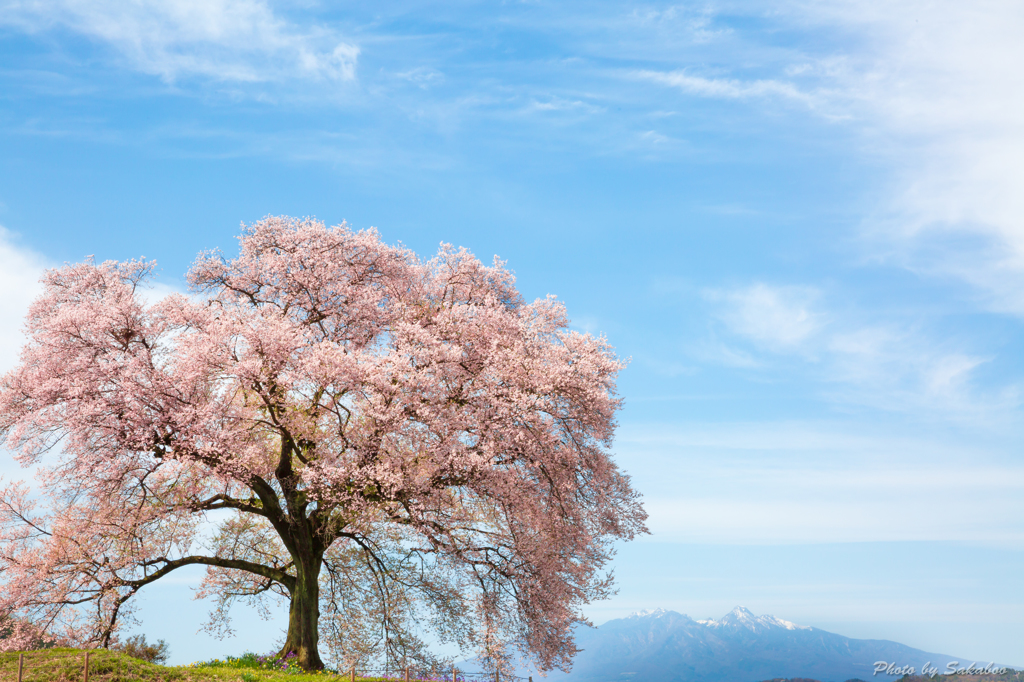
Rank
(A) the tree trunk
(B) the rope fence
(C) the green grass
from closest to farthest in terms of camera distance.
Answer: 1. (B) the rope fence
2. (C) the green grass
3. (A) the tree trunk

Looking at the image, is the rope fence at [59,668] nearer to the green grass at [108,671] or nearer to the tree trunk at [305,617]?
the green grass at [108,671]

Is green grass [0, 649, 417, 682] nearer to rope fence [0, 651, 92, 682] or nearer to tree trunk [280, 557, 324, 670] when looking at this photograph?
rope fence [0, 651, 92, 682]

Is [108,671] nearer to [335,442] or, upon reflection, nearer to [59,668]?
[59,668]

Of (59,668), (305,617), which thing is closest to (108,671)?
(59,668)

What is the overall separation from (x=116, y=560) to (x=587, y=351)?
16459 millimetres

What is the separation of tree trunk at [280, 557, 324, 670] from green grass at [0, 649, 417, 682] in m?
2.23

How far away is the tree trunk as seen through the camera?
24203 millimetres

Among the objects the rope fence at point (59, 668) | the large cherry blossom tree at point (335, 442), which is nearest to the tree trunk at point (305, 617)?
the large cherry blossom tree at point (335, 442)

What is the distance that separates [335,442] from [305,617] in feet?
22.5

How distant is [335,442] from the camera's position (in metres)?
22.4

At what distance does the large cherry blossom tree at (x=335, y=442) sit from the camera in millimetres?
21109

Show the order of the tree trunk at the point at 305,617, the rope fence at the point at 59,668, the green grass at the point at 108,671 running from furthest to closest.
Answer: the tree trunk at the point at 305,617 < the green grass at the point at 108,671 < the rope fence at the point at 59,668

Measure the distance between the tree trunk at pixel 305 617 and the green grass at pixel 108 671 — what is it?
2229 mm

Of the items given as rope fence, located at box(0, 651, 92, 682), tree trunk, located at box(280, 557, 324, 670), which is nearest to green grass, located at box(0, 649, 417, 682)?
rope fence, located at box(0, 651, 92, 682)
